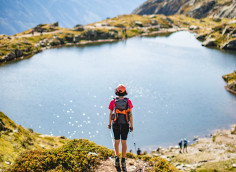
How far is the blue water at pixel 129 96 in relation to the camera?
47.1 meters

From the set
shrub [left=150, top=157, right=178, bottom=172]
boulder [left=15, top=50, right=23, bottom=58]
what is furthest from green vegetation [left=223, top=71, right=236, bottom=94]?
boulder [left=15, top=50, right=23, bottom=58]

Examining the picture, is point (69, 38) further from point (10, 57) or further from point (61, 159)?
point (61, 159)

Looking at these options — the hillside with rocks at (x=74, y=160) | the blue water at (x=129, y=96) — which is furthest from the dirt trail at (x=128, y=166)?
the blue water at (x=129, y=96)

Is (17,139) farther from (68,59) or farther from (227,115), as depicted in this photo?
(68,59)

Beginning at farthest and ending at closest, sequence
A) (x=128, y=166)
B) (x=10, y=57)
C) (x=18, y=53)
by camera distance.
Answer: (x=18, y=53), (x=10, y=57), (x=128, y=166)

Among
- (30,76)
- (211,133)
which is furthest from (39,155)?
(30,76)

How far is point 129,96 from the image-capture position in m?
61.3

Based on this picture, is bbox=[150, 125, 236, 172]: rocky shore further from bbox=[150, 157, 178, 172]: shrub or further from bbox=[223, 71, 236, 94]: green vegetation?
bbox=[223, 71, 236, 94]: green vegetation

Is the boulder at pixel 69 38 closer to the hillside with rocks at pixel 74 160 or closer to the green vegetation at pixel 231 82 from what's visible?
the green vegetation at pixel 231 82

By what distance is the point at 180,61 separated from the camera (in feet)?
338

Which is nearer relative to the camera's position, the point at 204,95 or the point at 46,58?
the point at 204,95

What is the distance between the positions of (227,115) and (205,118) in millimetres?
6306

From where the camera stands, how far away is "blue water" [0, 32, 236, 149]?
4709 cm

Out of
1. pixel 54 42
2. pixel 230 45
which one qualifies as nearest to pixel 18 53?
pixel 54 42
